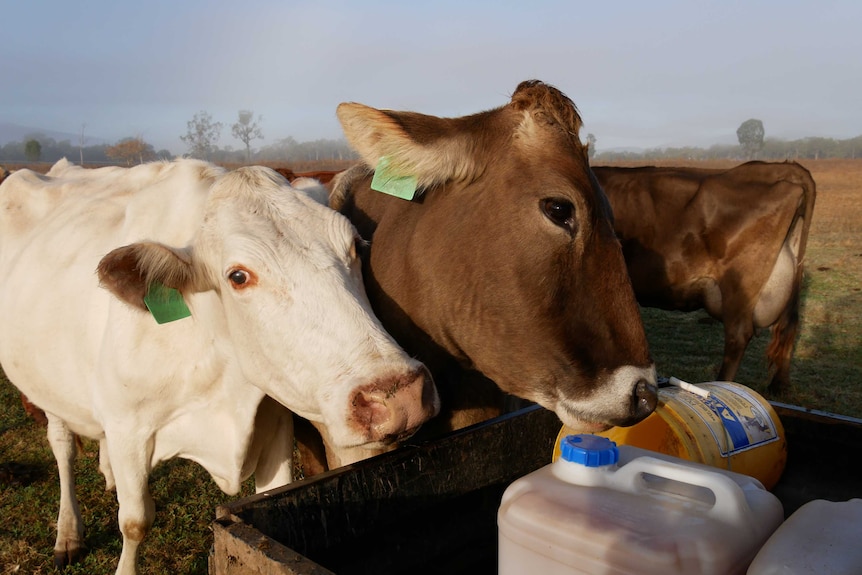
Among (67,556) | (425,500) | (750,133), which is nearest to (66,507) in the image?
(67,556)

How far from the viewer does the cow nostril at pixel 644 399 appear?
208cm

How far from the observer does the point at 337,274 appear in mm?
2223

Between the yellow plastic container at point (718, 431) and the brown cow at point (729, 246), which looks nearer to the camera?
the yellow plastic container at point (718, 431)

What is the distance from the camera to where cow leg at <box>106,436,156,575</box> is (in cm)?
284

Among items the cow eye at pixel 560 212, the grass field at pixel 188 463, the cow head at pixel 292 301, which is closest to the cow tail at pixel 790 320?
the grass field at pixel 188 463

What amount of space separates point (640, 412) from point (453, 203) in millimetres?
970

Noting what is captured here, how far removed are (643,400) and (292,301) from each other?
1.14 metres

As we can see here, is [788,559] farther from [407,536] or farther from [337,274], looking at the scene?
[337,274]

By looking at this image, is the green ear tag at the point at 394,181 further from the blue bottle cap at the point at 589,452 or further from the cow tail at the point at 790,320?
the cow tail at the point at 790,320

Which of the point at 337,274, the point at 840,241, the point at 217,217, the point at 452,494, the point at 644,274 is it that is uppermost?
the point at 217,217

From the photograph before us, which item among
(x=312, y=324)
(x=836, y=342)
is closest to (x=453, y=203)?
(x=312, y=324)

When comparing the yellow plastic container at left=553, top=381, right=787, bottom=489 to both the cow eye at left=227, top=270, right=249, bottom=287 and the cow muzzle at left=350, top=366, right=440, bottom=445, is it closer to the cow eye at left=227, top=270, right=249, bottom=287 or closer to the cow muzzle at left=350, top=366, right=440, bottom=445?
the cow muzzle at left=350, top=366, right=440, bottom=445

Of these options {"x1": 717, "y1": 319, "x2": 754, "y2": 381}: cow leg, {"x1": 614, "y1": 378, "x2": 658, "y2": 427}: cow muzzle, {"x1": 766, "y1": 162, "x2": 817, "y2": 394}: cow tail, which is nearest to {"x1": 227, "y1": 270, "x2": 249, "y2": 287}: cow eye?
{"x1": 614, "y1": 378, "x2": 658, "y2": 427}: cow muzzle

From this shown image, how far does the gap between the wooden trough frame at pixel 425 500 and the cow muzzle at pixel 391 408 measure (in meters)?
0.09
